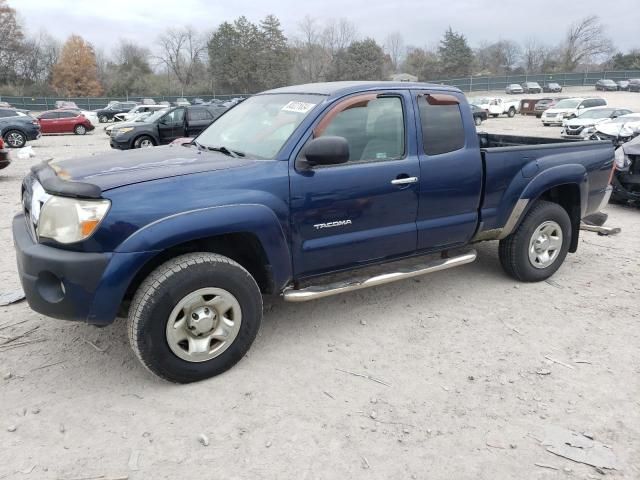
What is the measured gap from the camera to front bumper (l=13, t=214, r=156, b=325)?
9.05 feet

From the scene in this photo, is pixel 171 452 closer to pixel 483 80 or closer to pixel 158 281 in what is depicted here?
pixel 158 281

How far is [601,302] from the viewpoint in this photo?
4453 millimetres

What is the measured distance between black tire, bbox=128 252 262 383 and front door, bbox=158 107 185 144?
48.2 ft

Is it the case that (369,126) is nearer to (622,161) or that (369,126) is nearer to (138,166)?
(138,166)

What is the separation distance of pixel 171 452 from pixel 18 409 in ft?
3.39

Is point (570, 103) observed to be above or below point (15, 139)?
above

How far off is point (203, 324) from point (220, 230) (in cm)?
59

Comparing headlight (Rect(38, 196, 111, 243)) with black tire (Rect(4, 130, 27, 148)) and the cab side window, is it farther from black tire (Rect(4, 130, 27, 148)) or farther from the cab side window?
black tire (Rect(4, 130, 27, 148))

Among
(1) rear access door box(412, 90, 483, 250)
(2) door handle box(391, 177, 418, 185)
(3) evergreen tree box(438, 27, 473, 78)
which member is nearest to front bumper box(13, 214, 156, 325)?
(2) door handle box(391, 177, 418, 185)

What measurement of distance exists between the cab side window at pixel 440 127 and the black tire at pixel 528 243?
3.65 feet

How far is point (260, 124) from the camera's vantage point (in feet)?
12.5

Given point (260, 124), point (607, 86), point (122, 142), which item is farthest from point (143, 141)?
point (607, 86)

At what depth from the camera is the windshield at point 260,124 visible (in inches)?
139

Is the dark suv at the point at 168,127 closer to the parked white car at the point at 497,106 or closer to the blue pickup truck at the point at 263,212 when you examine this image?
the blue pickup truck at the point at 263,212
